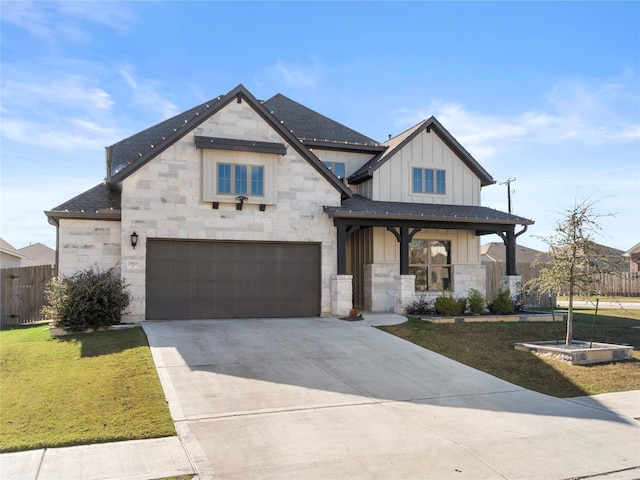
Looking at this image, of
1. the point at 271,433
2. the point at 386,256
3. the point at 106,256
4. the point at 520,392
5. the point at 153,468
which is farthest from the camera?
the point at 386,256

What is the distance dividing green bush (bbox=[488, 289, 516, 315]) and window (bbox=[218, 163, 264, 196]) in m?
8.70

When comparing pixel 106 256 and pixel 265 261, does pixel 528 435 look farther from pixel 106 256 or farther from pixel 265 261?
pixel 106 256

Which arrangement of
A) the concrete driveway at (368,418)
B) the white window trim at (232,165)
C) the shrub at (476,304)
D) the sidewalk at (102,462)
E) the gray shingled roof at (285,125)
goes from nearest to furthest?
the sidewalk at (102,462) < the concrete driveway at (368,418) < the white window trim at (232,165) < the shrub at (476,304) < the gray shingled roof at (285,125)

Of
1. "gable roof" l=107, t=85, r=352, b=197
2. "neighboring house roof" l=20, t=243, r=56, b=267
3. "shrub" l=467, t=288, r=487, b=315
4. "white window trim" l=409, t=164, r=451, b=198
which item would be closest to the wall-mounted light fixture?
"gable roof" l=107, t=85, r=352, b=197

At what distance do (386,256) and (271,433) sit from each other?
1277cm

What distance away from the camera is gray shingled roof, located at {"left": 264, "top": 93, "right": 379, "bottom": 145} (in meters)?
21.3

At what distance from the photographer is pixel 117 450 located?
20.6ft

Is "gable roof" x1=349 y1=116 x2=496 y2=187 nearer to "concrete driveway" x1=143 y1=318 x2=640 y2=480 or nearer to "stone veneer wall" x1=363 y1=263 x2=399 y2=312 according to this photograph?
"stone veneer wall" x1=363 y1=263 x2=399 y2=312

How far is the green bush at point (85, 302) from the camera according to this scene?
44.9 feet

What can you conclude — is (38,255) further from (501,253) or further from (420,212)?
(501,253)

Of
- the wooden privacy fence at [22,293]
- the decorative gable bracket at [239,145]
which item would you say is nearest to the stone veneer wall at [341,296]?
the decorative gable bracket at [239,145]

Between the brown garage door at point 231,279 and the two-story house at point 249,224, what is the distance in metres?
0.03

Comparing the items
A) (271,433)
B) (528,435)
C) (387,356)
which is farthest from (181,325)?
(528,435)

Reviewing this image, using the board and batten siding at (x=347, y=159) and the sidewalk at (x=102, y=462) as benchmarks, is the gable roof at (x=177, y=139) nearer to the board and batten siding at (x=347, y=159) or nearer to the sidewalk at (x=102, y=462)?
the board and batten siding at (x=347, y=159)
